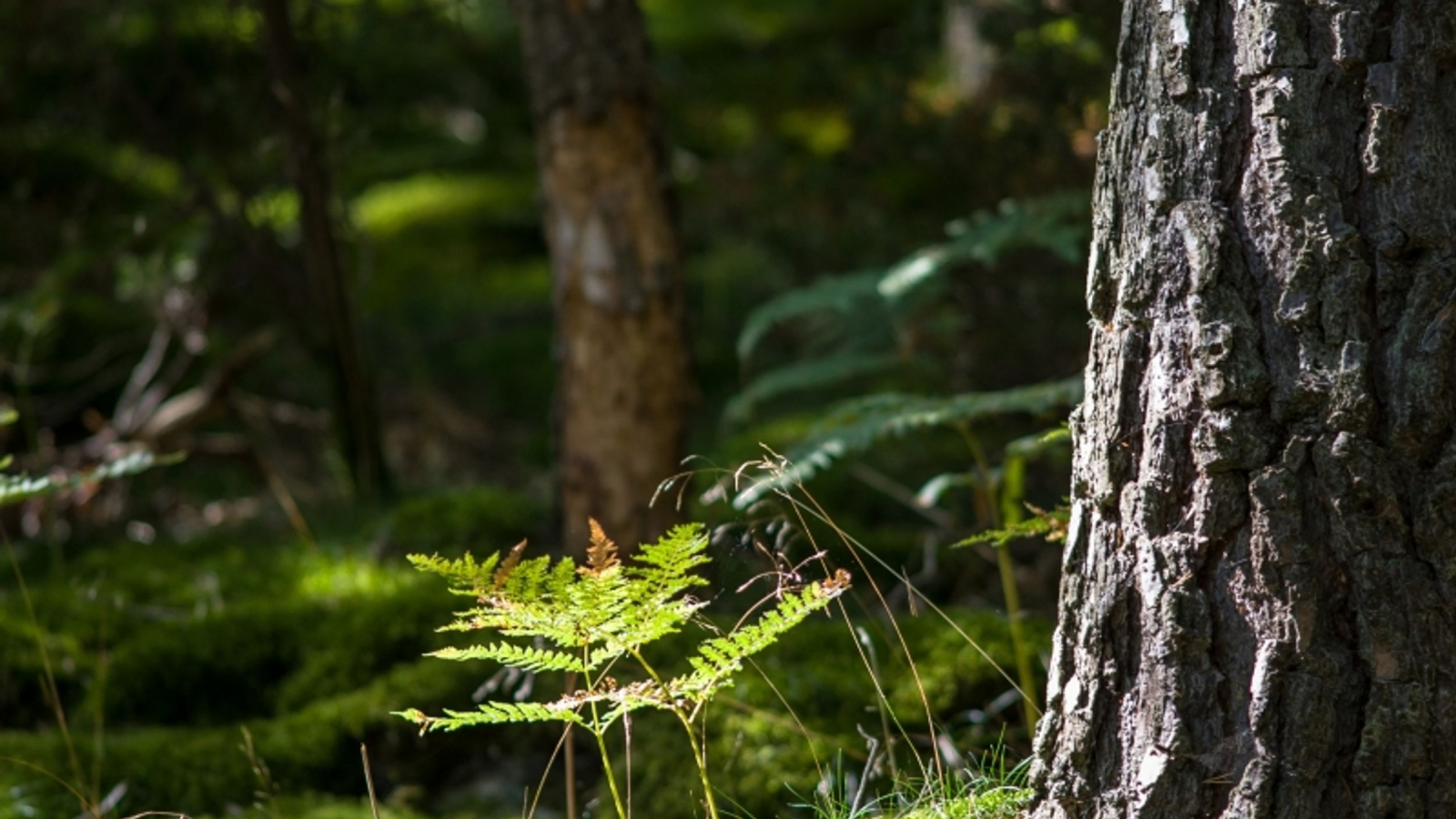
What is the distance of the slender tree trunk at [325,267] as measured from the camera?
459cm

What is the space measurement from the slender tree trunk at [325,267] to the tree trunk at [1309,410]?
370cm

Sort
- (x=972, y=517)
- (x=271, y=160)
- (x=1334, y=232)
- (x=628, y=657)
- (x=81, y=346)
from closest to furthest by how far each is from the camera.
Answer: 1. (x=1334, y=232)
2. (x=628, y=657)
3. (x=972, y=517)
4. (x=271, y=160)
5. (x=81, y=346)

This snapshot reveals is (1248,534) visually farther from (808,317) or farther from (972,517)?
(808,317)

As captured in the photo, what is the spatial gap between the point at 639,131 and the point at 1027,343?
1872mm

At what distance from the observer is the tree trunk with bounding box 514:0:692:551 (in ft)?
11.8

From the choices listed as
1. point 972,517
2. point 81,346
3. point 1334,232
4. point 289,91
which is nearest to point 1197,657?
point 1334,232

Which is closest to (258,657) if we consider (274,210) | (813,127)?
(274,210)

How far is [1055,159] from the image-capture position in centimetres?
466

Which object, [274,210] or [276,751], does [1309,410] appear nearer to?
[276,751]

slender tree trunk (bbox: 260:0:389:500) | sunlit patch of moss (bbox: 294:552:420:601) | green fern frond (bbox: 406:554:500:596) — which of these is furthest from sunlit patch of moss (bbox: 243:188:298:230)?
green fern frond (bbox: 406:554:500:596)

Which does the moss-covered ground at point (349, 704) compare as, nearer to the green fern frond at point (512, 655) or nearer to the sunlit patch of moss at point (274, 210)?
the green fern frond at point (512, 655)

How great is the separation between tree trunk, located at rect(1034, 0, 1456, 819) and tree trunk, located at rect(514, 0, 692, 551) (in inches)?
88.4

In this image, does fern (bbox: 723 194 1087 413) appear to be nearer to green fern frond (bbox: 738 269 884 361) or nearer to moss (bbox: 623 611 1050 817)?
green fern frond (bbox: 738 269 884 361)

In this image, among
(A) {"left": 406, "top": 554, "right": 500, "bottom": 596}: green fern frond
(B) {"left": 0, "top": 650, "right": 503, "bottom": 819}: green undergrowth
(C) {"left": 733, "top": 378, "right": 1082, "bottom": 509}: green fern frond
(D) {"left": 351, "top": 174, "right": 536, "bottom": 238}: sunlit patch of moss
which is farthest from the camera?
(D) {"left": 351, "top": 174, "right": 536, "bottom": 238}: sunlit patch of moss
